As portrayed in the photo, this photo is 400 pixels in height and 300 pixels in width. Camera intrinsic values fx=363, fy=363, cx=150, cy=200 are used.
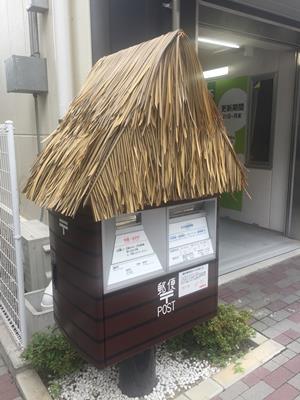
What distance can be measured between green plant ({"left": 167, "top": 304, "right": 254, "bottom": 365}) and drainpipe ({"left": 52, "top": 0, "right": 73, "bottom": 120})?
224 centimetres

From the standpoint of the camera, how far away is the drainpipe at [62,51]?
3188 millimetres

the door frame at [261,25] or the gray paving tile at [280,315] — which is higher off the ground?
the door frame at [261,25]

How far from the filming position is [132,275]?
201 cm

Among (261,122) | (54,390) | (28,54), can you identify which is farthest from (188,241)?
(261,122)

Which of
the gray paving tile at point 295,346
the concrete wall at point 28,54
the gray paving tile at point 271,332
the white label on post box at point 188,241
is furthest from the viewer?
the concrete wall at point 28,54

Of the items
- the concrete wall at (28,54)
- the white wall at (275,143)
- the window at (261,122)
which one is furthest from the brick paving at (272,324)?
the concrete wall at (28,54)

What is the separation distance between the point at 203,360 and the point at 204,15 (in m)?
3.15

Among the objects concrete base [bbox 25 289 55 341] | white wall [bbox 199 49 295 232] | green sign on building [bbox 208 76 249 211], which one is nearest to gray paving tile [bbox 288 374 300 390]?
concrete base [bbox 25 289 55 341]

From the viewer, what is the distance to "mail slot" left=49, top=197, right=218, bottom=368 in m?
1.92

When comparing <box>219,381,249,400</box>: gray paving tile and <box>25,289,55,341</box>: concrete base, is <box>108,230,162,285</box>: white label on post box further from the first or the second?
<box>25,289,55,341</box>: concrete base

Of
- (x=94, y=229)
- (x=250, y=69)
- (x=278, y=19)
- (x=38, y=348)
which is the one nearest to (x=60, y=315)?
(x=38, y=348)

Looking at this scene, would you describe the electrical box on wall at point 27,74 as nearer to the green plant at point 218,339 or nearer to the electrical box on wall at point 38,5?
the electrical box on wall at point 38,5

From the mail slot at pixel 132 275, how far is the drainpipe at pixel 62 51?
4.91 ft

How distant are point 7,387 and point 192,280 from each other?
160 centimetres
